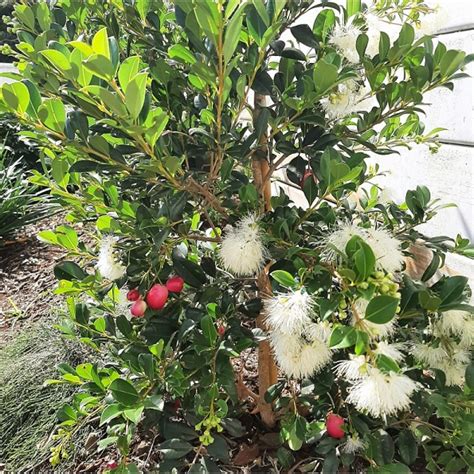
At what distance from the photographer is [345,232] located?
83cm

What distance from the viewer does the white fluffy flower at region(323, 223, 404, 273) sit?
812mm

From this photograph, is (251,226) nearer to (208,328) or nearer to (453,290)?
(208,328)

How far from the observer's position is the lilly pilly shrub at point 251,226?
0.73 meters

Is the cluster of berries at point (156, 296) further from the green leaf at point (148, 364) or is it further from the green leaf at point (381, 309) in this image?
the green leaf at point (381, 309)

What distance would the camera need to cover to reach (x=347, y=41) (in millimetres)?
908

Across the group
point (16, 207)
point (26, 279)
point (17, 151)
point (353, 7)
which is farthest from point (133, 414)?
point (17, 151)

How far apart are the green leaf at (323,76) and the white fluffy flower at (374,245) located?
24cm

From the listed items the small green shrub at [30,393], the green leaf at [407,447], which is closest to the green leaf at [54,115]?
the green leaf at [407,447]

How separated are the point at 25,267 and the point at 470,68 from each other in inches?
94.1

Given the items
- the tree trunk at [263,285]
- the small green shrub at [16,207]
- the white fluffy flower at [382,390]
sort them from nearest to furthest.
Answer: the white fluffy flower at [382,390] → the tree trunk at [263,285] → the small green shrub at [16,207]

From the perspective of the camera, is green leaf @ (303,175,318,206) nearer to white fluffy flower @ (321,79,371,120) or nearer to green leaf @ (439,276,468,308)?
white fluffy flower @ (321,79,371,120)

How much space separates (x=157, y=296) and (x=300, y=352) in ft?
0.93

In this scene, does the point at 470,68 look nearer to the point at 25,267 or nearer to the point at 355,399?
the point at 355,399

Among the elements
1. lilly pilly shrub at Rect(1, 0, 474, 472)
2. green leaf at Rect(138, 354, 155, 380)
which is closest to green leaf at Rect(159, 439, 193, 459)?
lilly pilly shrub at Rect(1, 0, 474, 472)
